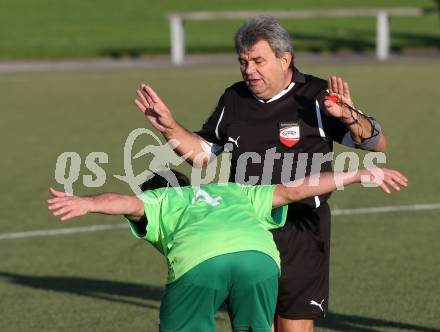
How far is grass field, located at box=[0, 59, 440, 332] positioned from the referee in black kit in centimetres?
183

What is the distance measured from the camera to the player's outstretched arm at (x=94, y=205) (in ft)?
18.9

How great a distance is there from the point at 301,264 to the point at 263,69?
1.26 metres

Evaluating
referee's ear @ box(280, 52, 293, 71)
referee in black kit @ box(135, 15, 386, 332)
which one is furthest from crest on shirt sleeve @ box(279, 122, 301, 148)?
referee's ear @ box(280, 52, 293, 71)

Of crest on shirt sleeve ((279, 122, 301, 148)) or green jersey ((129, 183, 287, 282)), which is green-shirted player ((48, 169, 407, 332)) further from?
crest on shirt sleeve ((279, 122, 301, 148))

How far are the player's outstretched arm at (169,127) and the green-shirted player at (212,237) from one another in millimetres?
1233

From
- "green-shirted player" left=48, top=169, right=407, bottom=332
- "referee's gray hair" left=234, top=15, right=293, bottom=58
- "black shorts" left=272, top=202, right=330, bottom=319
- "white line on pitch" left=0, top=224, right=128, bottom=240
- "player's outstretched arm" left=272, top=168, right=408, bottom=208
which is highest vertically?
"referee's gray hair" left=234, top=15, right=293, bottom=58

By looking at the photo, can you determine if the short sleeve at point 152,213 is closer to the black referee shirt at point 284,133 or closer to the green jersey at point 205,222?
the green jersey at point 205,222

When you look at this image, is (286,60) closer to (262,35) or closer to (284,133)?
(262,35)

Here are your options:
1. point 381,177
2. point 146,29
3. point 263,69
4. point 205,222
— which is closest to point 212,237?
point 205,222

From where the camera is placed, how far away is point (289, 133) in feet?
23.6

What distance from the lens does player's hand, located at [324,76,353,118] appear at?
6883mm

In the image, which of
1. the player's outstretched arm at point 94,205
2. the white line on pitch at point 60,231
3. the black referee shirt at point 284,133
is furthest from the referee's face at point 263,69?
the white line on pitch at point 60,231

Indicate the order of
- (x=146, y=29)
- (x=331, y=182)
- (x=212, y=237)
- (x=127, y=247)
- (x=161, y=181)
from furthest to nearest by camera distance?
(x=146, y=29)
(x=127, y=247)
(x=161, y=181)
(x=331, y=182)
(x=212, y=237)

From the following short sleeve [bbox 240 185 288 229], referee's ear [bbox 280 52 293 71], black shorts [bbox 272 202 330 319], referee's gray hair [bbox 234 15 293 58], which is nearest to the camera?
short sleeve [bbox 240 185 288 229]
